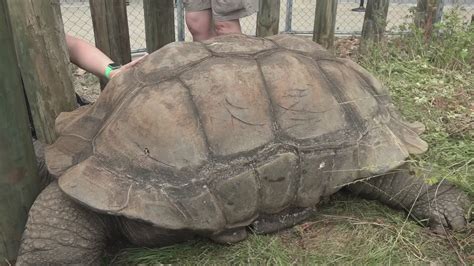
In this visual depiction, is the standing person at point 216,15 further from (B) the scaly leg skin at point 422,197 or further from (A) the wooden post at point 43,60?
(B) the scaly leg skin at point 422,197

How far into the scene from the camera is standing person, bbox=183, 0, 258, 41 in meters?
3.88

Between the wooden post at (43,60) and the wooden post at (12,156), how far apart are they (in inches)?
17.0

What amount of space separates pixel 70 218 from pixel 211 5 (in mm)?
2061

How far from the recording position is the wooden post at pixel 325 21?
15.6ft

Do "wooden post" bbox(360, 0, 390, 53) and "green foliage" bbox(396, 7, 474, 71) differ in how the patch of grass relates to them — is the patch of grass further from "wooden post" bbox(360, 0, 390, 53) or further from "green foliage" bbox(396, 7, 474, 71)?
"wooden post" bbox(360, 0, 390, 53)

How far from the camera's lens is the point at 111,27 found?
3.81 m

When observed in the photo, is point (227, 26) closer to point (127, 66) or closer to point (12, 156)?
point (127, 66)

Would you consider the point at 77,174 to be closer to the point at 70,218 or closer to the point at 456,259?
the point at 70,218

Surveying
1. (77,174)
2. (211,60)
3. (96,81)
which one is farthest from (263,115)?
A: (96,81)

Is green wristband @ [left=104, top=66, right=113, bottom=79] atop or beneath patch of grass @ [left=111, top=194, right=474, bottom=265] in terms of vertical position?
atop

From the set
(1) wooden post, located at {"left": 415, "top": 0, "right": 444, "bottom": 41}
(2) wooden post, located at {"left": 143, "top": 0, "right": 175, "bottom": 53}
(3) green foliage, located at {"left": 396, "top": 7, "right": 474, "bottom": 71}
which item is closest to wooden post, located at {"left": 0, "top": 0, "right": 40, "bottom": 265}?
(2) wooden post, located at {"left": 143, "top": 0, "right": 175, "bottom": 53}

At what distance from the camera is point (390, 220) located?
3.06m

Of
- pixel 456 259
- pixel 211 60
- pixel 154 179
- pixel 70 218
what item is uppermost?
pixel 211 60

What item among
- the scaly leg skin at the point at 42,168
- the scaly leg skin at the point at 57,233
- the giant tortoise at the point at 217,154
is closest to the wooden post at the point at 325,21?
the giant tortoise at the point at 217,154
